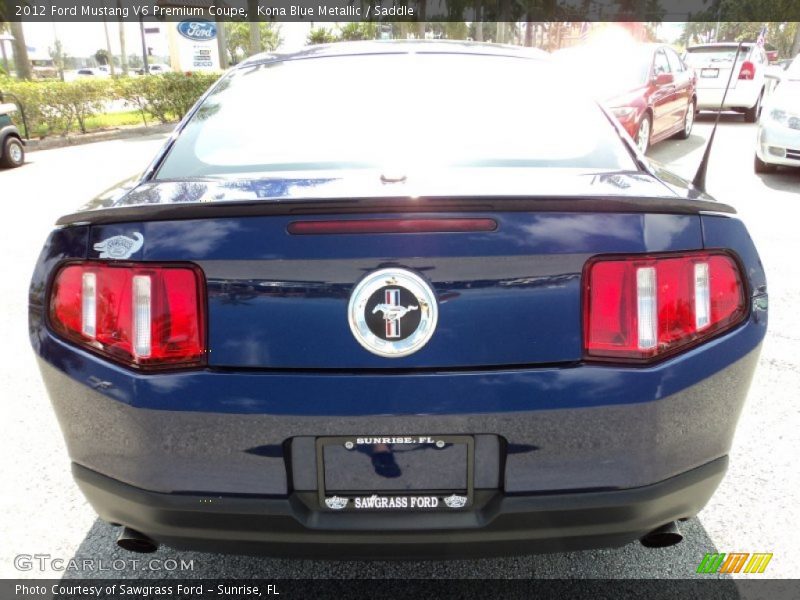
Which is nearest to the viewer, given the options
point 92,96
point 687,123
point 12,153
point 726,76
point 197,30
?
point 12,153

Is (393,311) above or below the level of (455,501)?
above

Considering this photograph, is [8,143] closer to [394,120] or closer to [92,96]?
[92,96]

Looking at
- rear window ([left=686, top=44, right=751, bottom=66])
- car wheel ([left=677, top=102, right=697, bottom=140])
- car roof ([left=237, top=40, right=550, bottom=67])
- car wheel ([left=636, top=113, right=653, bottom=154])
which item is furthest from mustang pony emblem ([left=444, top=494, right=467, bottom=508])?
rear window ([left=686, top=44, right=751, bottom=66])

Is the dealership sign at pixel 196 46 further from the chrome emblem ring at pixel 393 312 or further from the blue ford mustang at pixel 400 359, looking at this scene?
the chrome emblem ring at pixel 393 312

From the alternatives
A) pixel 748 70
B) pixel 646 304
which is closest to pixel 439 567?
pixel 646 304

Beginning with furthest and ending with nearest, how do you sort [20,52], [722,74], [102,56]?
1. [102,56]
2. [20,52]
3. [722,74]

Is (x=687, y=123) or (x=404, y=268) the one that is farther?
(x=687, y=123)

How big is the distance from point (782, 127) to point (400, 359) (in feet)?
27.4

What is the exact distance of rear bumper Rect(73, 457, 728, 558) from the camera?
161 cm

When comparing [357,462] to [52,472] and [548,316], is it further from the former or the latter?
[52,472]

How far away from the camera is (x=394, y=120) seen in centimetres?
232

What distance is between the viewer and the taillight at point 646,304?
5.21 feet

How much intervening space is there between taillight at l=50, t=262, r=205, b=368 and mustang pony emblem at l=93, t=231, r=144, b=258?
3cm

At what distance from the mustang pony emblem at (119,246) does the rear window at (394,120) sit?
1.40ft
